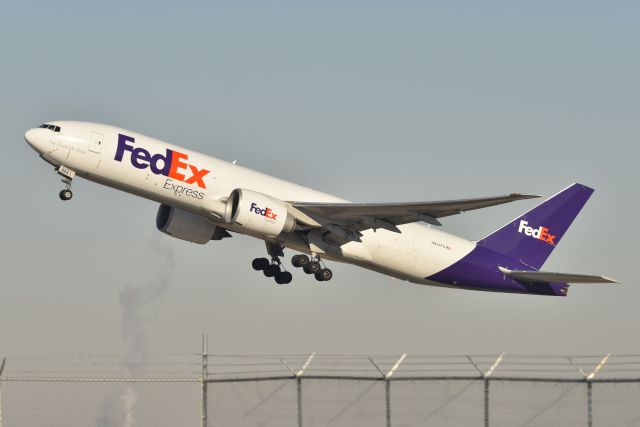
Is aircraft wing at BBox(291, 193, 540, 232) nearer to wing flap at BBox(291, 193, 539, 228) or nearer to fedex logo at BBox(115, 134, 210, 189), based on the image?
wing flap at BBox(291, 193, 539, 228)

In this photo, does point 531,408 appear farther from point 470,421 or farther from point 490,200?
point 490,200

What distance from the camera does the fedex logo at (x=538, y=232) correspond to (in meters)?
46.3

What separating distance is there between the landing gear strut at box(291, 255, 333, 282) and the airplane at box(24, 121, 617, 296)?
0.05 meters

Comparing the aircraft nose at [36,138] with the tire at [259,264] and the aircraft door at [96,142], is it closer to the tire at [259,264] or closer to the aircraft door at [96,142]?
the aircraft door at [96,142]

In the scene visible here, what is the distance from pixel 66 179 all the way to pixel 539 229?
2070 cm

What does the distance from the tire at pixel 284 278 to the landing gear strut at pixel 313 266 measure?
2.73 meters

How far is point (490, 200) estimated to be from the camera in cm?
3609

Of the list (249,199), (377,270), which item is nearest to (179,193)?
(249,199)

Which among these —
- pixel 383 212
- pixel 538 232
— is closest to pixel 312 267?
pixel 383 212

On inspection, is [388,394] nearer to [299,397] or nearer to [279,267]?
[299,397]

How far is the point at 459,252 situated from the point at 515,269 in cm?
298

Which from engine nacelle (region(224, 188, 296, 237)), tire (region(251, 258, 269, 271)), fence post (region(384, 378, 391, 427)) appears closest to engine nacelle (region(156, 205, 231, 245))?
tire (region(251, 258, 269, 271))

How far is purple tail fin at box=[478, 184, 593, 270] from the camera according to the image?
4550 centimetres

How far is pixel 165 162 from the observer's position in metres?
38.2
